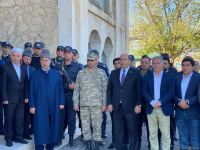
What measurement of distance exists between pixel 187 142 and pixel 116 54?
1114cm

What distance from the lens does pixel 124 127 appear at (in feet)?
23.2

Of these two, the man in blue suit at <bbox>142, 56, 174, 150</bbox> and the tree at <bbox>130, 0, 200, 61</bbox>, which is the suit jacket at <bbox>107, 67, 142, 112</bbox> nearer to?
the man in blue suit at <bbox>142, 56, 174, 150</bbox>

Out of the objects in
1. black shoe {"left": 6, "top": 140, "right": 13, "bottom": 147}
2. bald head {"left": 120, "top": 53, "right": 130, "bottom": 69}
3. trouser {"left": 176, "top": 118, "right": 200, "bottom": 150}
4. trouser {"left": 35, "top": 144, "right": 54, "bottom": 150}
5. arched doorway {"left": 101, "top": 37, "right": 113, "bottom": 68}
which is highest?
arched doorway {"left": 101, "top": 37, "right": 113, "bottom": 68}

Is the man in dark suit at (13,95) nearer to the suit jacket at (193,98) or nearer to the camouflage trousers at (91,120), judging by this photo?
the camouflage trousers at (91,120)

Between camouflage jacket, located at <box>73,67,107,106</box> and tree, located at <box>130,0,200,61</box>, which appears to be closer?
camouflage jacket, located at <box>73,67,107,106</box>

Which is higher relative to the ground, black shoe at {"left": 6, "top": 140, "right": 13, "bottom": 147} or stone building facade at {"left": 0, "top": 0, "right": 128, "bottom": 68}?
stone building facade at {"left": 0, "top": 0, "right": 128, "bottom": 68}

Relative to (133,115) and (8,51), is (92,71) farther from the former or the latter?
(8,51)

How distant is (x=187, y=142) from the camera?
21.5 feet

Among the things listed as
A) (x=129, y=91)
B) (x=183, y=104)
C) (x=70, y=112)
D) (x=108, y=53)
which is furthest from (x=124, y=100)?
(x=108, y=53)

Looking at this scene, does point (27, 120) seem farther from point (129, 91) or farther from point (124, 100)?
point (129, 91)

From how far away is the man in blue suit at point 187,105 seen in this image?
635 centimetres

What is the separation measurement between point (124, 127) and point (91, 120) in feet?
2.32

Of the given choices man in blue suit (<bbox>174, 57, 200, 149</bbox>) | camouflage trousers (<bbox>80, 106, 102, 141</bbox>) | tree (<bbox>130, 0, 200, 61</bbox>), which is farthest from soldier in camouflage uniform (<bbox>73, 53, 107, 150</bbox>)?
tree (<bbox>130, 0, 200, 61</bbox>)

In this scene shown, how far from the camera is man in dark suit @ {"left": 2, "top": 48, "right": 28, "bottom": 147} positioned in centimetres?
672
